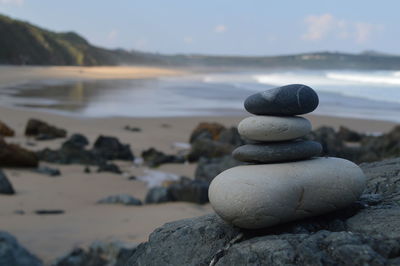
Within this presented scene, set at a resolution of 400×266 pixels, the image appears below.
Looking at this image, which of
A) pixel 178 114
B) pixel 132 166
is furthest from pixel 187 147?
pixel 178 114

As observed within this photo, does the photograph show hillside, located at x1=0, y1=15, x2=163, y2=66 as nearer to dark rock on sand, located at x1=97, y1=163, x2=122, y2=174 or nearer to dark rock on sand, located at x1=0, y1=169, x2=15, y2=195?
dark rock on sand, located at x1=97, y1=163, x2=122, y2=174

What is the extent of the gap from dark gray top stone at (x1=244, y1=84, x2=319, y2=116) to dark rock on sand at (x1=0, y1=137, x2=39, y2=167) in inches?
276

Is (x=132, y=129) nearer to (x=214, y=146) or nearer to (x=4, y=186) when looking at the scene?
(x=214, y=146)

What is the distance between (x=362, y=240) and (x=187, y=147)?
1047 cm

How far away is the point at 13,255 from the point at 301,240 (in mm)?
2980

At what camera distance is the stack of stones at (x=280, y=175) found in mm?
2840

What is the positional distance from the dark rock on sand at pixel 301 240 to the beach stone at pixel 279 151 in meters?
0.37

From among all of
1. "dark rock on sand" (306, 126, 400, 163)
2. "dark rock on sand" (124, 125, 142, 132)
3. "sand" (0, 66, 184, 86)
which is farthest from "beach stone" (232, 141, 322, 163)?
"sand" (0, 66, 184, 86)

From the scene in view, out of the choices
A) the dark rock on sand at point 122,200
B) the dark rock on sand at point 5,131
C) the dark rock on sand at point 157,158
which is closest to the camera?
the dark rock on sand at point 122,200

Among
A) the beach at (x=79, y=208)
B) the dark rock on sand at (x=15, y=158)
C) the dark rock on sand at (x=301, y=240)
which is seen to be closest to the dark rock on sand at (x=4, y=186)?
the beach at (x=79, y=208)

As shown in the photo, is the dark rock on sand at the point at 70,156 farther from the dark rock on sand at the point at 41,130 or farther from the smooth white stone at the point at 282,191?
the smooth white stone at the point at 282,191

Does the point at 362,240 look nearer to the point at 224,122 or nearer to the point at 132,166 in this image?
the point at 132,166

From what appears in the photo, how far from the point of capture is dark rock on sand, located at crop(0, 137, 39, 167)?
933 cm

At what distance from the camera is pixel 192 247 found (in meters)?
3.04
